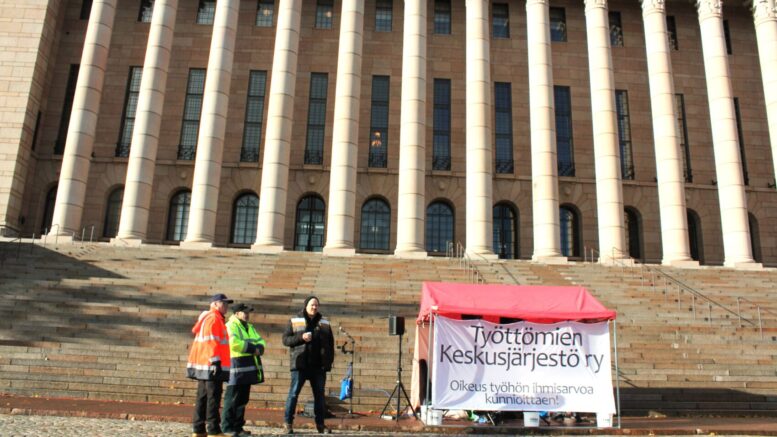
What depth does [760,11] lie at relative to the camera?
1378 inches

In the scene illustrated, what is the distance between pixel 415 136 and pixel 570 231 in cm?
1227

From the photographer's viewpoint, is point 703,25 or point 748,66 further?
point 748,66

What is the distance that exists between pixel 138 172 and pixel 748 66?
36929 millimetres

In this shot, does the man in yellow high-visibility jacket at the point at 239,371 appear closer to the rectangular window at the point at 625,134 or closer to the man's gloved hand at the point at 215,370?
the man's gloved hand at the point at 215,370

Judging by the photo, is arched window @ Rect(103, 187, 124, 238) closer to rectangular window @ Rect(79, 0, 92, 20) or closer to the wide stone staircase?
the wide stone staircase

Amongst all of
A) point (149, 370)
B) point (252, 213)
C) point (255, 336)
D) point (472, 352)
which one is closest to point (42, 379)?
point (149, 370)

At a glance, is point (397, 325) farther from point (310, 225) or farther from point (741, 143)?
point (741, 143)

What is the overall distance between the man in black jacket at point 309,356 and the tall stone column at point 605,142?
22.5 m

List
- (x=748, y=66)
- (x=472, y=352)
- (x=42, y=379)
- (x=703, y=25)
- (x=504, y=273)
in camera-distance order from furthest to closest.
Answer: (x=748, y=66)
(x=703, y=25)
(x=504, y=273)
(x=42, y=379)
(x=472, y=352)

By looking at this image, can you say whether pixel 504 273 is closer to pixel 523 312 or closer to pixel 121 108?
pixel 523 312

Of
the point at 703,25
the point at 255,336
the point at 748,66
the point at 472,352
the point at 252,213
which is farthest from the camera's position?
the point at 748,66

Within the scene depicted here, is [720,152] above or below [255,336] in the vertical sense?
above

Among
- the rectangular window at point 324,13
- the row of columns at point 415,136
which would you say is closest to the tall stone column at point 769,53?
the row of columns at point 415,136

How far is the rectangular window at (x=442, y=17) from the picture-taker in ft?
135
